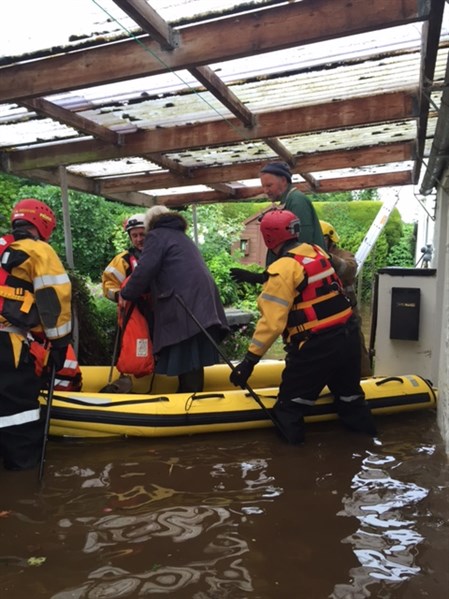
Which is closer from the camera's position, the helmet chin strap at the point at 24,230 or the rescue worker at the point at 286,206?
the helmet chin strap at the point at 24,230

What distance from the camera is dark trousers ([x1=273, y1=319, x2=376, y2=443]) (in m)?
3.82

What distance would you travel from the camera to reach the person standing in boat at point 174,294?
4.19 meters

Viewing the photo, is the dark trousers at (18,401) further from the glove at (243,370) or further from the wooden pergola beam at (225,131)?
the wooden pergola beam at (225,131)

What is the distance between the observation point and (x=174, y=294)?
13.8 feet

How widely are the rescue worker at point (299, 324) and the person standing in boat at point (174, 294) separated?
0.51 meters

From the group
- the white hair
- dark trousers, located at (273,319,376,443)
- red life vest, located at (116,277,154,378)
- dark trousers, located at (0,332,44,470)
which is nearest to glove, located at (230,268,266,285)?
dark trousers, located at (273,319,376,443)

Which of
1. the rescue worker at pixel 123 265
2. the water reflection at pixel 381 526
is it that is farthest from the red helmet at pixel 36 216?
the water reflection at pixel 381 526

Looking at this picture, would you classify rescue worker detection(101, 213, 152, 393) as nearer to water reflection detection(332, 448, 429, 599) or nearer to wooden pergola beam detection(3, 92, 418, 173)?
wooden pergola beam detection(3, 92, 418, 173)

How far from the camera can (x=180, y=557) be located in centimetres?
241

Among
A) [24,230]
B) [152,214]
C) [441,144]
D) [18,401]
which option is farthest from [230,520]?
[441,144]

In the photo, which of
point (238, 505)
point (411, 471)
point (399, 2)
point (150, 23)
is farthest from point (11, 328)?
point (399, 2)

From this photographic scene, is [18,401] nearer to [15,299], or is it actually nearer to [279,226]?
[15,299]

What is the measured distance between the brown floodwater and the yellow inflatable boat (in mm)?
116

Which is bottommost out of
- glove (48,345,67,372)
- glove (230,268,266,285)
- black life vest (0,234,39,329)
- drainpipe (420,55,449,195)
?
glove (48,345,67,372)
